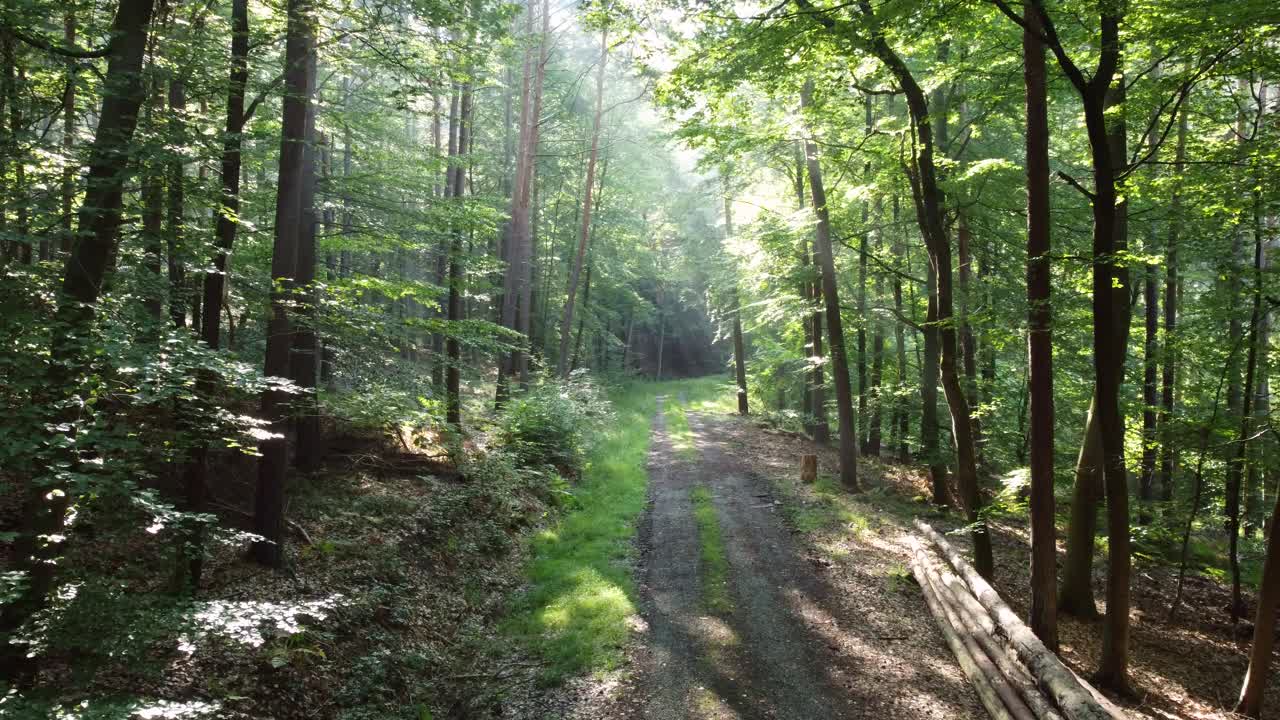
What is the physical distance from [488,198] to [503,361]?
560 cm

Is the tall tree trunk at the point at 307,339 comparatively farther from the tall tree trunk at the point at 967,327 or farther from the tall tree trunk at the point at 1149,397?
the tall tree trunk at the point at 1149,397

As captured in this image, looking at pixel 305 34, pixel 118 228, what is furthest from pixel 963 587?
pixel 305 34

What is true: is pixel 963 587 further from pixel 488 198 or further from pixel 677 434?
pixel 677 434

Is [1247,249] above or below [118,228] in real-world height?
above

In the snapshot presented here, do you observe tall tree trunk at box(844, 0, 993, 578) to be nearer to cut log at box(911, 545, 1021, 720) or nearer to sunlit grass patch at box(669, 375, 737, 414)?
cut log at box(911, 545, 1021, 720)

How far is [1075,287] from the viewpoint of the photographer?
38.5ft

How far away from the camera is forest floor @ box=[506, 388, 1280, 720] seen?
686 centimetres

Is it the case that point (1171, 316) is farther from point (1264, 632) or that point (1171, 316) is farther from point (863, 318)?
point (1264, 632)

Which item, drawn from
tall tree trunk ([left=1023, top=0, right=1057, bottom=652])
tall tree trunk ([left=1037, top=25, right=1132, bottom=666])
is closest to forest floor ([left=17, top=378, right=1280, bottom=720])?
tall tree trunk ([left=1037, top=25, right=1132, bottom=666])

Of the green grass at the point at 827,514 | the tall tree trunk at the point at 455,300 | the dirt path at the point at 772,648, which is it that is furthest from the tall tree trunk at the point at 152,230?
the green grass at the point at 827,514

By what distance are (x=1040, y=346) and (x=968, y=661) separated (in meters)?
3.65

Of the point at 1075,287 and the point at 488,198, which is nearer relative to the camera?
the point at 1075,287

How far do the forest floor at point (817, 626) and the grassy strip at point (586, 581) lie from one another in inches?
12.6

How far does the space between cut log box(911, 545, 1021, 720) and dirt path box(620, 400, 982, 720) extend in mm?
146
